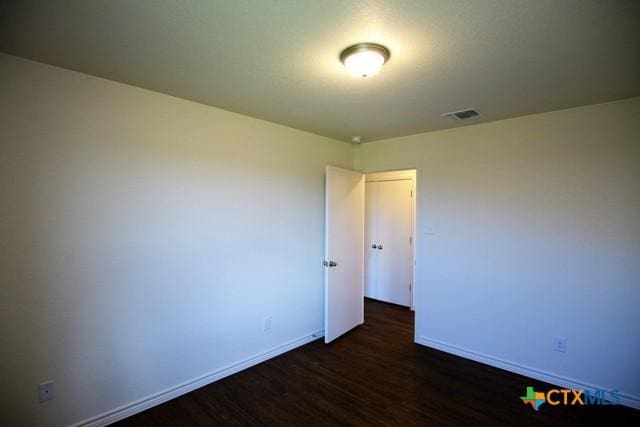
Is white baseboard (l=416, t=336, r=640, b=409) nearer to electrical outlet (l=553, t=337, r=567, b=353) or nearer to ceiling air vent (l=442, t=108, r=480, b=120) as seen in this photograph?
electrical outlet (l=553, t=337, r=567, b=353)

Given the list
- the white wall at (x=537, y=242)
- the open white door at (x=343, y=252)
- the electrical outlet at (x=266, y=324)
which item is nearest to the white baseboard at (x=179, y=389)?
the electrical outlet at (x=266, y=324)

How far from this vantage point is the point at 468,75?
Result: 2.03 metres

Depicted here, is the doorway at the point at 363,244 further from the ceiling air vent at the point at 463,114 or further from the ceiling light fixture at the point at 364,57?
the ceiling light fixture at the point at 364,57

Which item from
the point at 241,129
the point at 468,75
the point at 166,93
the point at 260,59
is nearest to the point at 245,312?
the point at 241,129

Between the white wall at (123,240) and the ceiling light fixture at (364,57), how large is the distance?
148 cm

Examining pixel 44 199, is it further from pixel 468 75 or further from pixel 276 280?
pixel 468 75

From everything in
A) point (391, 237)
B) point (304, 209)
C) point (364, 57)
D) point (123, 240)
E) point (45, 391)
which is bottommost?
point (45, 391)

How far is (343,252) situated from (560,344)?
224cm

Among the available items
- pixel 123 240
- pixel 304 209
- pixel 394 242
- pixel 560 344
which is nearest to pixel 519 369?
pixel 560 344

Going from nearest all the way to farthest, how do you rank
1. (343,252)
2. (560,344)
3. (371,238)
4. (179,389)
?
(179,389) → (560,344) → (343,252) → (371,238)

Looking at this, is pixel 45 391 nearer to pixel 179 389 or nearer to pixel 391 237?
pixel 179 389

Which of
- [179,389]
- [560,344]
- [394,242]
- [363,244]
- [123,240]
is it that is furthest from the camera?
[394,242]

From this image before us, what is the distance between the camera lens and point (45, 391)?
196cm

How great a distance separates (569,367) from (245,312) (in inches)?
116
